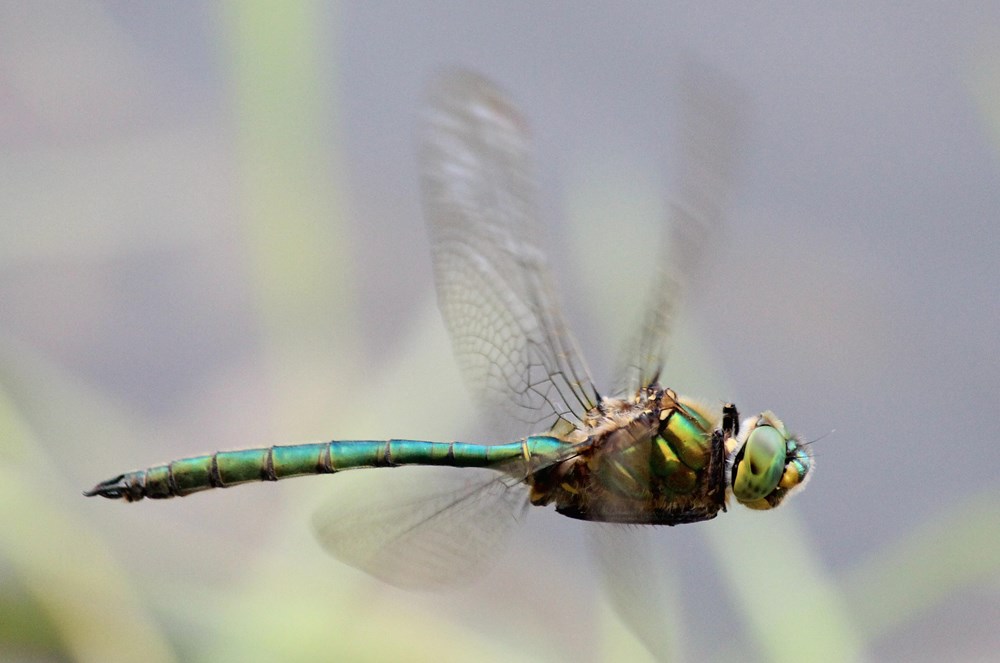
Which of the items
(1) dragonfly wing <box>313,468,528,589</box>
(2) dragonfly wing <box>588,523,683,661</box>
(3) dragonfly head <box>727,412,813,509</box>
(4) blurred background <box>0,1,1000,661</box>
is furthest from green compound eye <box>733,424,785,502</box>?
(4) blurred background <box>0,1,1000,661</box>

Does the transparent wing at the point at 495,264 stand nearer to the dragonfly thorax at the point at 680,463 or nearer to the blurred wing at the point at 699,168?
the dragonfly thorax at the point at 680,463

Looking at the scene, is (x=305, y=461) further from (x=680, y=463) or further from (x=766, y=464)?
(x=766, y=464)

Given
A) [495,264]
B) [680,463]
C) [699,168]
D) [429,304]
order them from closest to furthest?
[699,168]
[680,463]
[495,264]
[429,304]

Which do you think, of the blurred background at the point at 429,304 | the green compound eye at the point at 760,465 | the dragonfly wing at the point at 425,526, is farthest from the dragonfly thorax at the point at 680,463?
the blurred background at the point at 429,304

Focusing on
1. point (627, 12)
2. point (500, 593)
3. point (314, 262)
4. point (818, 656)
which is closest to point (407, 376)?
point (314, 262)

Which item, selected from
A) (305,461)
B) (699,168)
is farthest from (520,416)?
(699,168)

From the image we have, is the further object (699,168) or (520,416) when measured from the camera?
(520,416)

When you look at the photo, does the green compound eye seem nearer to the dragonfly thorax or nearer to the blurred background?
the dragonfly thorax
